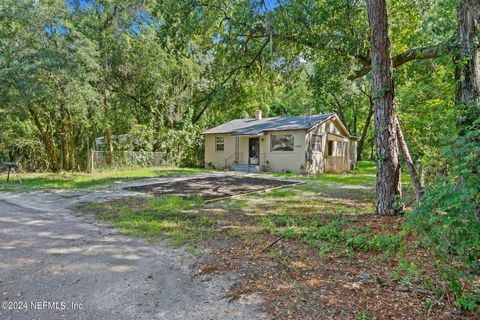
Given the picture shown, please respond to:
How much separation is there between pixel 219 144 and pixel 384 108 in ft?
50.4

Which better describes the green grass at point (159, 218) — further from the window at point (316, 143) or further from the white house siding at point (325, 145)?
the window at point (316, 143)

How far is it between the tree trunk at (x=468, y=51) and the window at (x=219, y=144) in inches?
633

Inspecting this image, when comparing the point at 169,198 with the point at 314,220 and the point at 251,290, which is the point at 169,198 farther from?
the point at 251,290

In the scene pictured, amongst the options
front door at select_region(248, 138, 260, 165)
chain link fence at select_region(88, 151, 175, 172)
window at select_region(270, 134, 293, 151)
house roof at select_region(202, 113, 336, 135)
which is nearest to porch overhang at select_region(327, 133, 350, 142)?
house roof at select_region(202, 113, 336, 135)

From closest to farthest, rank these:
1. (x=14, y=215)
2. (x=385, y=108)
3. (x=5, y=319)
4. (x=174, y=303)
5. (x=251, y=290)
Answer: (x=5, y=319), (x=174, y=303), (x=251, y=290), (x=385, y=108), (x=14, y=215)

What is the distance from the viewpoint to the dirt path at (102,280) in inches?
95.6

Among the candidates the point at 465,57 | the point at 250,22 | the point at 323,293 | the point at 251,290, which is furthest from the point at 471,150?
the point at 250,22

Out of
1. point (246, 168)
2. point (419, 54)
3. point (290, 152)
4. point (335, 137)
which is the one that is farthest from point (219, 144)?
point (419, 54)

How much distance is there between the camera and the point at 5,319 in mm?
2295

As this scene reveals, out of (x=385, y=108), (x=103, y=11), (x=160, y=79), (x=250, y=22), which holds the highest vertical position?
(x=103, y=11)

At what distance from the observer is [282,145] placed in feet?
56.1

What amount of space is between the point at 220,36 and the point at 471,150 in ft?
24.7

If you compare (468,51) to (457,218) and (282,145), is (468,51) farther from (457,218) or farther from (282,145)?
(282,145)

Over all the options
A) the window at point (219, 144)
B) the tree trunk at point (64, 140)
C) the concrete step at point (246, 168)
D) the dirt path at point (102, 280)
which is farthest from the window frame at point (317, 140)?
the dirt path at point (102, 280)
